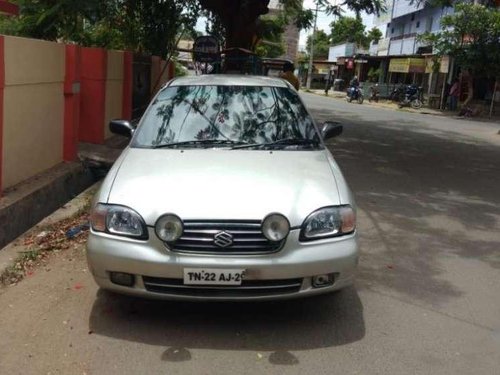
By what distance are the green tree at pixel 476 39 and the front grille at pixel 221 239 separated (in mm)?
26945

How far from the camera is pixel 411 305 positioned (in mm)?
4531

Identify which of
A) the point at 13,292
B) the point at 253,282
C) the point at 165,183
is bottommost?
the point at 13,292

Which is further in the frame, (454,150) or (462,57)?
(462,57)

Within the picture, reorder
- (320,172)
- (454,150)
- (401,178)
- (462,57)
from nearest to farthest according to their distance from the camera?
(320,172)
(401,178)
(454,150)
(462,57)

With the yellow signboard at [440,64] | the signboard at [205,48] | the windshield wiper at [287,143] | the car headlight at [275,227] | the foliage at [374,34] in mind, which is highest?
the foliage at [374,34]

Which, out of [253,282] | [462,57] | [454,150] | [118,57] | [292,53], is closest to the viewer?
[253,282]

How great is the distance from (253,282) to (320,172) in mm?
1033

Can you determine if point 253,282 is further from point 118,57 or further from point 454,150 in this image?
point 454,150

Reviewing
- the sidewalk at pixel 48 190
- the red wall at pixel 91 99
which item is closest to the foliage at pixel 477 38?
the red wall at pixel 91 99

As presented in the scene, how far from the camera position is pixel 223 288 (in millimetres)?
3695

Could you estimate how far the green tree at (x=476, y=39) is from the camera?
2775 centimetres

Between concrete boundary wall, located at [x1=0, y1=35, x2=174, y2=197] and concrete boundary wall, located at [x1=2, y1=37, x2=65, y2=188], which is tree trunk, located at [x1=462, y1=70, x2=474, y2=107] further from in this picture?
concrete boundary wall, located at [x1=2, y1=37, x2=65, y2=188]

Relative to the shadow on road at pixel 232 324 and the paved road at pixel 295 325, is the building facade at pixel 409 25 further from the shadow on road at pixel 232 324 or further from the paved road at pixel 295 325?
the shadow on road at pixel 232 324

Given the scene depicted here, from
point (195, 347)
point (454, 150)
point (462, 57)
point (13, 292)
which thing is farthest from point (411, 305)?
point (462, 57)
